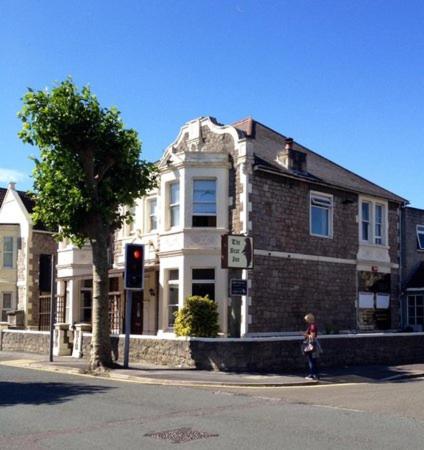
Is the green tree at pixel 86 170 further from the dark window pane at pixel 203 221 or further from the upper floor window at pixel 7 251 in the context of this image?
the upper floor window at pixel 7 251

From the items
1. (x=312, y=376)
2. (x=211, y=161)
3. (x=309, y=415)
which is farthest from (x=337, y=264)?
(x=309, y=415)

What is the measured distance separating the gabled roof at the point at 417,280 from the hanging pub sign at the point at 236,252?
454 inches

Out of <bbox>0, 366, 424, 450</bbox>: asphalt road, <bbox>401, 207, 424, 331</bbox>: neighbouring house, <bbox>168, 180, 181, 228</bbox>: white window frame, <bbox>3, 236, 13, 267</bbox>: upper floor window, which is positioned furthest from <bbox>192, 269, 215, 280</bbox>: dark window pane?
<bbox>3, 236, 13, 267</bbox>: upper floor window

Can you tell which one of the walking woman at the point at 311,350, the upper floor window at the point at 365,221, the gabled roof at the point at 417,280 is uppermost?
the upper floor window at the point at 365,221

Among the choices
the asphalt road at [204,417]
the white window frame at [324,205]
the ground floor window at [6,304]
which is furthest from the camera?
the ground floor window at [6,304]

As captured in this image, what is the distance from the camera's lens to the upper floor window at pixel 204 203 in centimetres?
2286

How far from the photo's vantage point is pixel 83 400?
12273 millimetres

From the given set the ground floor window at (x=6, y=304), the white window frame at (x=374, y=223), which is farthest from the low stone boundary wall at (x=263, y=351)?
the ground floor window at (x=6, y=304)

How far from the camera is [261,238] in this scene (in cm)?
2245

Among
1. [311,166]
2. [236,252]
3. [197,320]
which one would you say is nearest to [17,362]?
[197,320]

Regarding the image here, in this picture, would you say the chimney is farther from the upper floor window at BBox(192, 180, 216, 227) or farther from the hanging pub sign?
the hanging pub sign

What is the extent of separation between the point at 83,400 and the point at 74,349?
36.8 ft

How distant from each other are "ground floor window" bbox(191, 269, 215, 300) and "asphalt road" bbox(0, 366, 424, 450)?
737 cm

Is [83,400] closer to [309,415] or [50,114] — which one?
[309,415]
